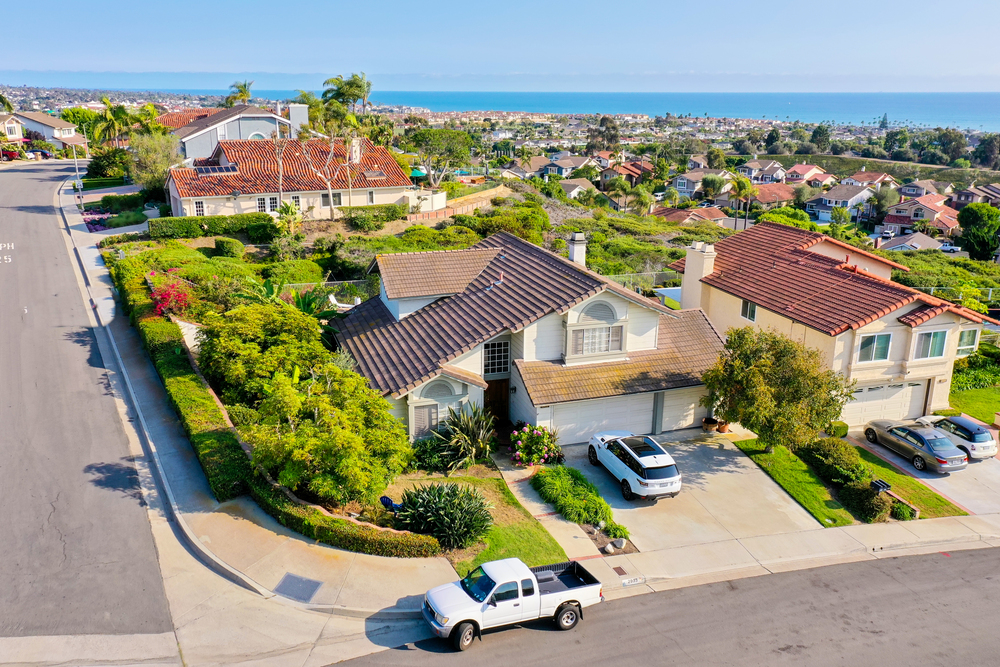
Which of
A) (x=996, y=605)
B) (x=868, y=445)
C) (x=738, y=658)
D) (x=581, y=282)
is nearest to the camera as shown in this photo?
(x=738, y=658)

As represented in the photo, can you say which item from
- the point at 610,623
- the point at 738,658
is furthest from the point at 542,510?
the point at 738,658

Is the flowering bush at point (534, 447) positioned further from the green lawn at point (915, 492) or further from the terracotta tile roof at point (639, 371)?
the green lawn at point (915, 492)

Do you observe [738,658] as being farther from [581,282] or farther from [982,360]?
[982,360]

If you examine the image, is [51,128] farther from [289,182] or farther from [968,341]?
[968,341]

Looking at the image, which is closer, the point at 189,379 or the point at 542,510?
the point at 542,510

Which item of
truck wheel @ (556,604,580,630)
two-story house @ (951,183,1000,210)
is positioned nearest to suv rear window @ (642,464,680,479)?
truck wheel @ (556,604,580,630)

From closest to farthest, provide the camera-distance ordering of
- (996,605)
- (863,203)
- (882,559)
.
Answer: (996,605) → (882,559) → (863,203)

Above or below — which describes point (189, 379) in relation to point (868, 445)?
above

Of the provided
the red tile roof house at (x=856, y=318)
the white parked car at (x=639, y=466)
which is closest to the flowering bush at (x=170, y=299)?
the white parked car at (x=639, y=466)
